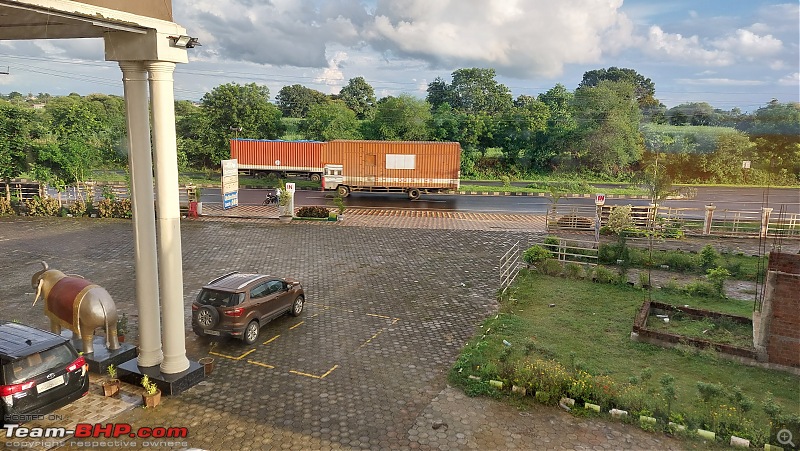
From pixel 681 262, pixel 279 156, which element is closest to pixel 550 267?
pixel 681 262

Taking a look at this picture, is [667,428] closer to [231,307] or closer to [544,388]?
[544,388]

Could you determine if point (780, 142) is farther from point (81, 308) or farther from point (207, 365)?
point (81, 308)

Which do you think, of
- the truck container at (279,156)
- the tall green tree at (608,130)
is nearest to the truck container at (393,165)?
the truck container at (279,156)

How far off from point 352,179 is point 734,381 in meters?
25.9

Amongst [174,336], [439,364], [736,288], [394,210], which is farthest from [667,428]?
[394,210]

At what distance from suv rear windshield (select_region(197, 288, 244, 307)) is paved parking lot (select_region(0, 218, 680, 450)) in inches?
36.1

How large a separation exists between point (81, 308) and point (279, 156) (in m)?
29.7

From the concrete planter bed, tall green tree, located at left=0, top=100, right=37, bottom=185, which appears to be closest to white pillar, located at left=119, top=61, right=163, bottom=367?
the concrete planter bed

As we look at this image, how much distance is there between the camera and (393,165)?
32.7 m

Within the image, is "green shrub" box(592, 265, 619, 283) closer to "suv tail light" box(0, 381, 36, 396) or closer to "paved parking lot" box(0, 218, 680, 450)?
Result: "paved parking lot" box(0, 218, 680, 450)

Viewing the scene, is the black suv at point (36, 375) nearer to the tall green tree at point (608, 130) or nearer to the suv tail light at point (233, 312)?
the suv tail light at point (233, 312)

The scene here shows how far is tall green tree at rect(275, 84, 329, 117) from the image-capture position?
272ft

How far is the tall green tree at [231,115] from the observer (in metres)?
46.3

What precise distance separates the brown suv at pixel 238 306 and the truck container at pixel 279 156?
88.1ft
